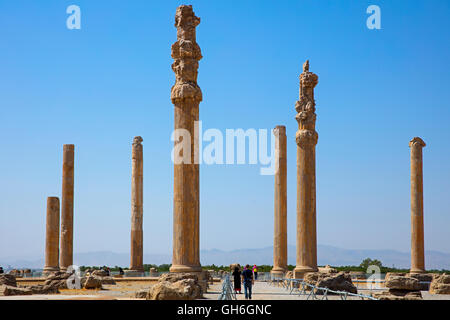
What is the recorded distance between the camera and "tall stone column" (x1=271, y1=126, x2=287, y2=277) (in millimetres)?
39250

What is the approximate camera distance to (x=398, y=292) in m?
21.5

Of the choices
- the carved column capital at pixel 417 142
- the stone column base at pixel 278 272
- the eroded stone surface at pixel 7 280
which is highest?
the carved column capital at pixel 417 142

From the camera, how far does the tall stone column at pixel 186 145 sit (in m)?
24.3

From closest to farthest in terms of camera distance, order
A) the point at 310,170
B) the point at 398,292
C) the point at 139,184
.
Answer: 1. the point at 398,292
2. the point at 310,170
3. the point at 139,184

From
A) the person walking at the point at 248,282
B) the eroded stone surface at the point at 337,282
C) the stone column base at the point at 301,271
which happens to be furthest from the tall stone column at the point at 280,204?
the person walking at the point at 248,282

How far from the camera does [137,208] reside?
4575 centimetres

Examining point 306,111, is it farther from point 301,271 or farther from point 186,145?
point 186,145

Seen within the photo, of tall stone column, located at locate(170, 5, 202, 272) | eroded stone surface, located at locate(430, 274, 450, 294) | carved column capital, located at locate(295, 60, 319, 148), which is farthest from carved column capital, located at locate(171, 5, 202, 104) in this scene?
eroded stone surface, located at locate(430, 274, 450, 294)

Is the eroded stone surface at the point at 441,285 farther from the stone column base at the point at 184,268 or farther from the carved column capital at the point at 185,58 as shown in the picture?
the carved column capital at the point at 185,58

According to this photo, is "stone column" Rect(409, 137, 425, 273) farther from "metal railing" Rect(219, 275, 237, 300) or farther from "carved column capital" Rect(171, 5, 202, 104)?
"metal railing" Rect(219, 275, 237, 300)

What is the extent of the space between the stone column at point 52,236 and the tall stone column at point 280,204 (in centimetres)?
1503

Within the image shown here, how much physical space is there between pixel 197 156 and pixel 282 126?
15.6 m
